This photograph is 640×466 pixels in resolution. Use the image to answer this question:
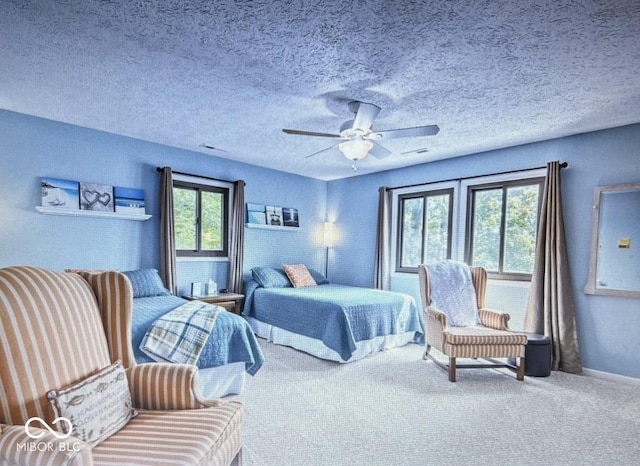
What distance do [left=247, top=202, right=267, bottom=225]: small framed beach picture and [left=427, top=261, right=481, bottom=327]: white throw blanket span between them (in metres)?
2.53

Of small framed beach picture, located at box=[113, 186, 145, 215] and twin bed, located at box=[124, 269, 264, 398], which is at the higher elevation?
small framed beach picture, located at box=[113, 186, 145, 215]

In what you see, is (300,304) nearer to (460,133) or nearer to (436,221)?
(436,221)

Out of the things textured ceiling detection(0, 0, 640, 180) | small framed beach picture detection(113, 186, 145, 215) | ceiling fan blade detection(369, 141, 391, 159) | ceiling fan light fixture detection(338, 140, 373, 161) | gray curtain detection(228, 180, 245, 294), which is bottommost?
gray curtain detection(228, 180, 245, 294)

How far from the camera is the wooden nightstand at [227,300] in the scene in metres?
4.08

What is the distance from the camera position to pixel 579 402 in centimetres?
266

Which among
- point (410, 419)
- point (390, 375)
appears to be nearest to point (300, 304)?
point (390, 375)

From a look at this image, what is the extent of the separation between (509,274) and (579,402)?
5.18ft

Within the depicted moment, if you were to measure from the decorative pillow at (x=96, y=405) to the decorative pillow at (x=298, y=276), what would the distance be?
338 cm

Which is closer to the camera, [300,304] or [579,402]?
[579,402]

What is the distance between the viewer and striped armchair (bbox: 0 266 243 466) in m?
1.13

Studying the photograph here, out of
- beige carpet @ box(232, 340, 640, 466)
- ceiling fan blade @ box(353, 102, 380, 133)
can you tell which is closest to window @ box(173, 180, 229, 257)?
beige carpet @ box(232, 340, 640, 466)

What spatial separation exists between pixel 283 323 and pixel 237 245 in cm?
135

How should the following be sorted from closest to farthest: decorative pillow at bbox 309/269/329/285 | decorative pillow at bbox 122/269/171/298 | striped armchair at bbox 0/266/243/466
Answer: striped armchair at bbox 0/266/243/466, decorative pillow at bbox 122/269/171/298, decorative pillow at bbox 309/269/329/285

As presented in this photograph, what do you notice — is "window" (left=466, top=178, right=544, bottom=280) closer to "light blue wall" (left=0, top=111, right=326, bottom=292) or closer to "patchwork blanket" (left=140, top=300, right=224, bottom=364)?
"light blue wall" (left=0, top=111, right=326, bottom=292)
